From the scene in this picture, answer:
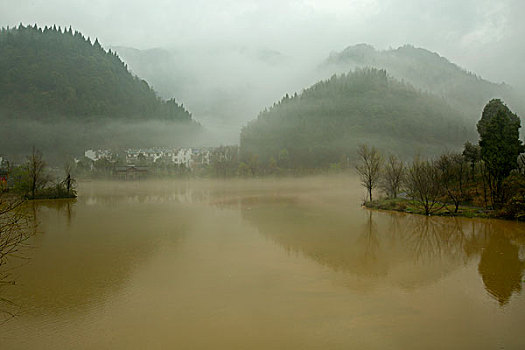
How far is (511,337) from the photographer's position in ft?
22.0

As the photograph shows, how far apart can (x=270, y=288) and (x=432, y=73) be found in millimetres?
142632

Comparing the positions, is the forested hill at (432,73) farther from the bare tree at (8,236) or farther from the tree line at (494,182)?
the bare tree at (8,236)

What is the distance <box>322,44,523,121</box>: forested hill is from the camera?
105 metres

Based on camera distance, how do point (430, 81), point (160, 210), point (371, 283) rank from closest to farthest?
point (371, 283), point (160, 210), point (430, 81)

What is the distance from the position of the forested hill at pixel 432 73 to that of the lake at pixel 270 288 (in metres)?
93.2

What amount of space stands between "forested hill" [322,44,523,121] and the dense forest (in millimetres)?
83792

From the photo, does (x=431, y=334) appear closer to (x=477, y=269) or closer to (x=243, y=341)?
(x=243, y=341)

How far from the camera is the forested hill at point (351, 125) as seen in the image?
2975 inches

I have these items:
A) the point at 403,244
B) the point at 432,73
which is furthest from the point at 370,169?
the point at 432,73

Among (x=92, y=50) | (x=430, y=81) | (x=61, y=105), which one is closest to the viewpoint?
(x=61, y=105)

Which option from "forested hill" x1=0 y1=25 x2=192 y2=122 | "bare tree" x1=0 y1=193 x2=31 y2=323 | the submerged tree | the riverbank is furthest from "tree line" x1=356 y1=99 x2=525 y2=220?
"forested hill" x1=0 y1=25 x2=192 y2=122

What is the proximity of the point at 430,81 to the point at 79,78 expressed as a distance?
113 m

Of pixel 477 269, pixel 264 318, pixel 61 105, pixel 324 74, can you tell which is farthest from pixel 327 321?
pixel 324 74

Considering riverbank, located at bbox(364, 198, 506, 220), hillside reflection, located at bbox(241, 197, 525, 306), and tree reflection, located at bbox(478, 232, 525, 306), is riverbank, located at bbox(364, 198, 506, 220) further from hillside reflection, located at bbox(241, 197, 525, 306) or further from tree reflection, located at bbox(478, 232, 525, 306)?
tree reflection, located at bbox(478, 232, 525, 306)
